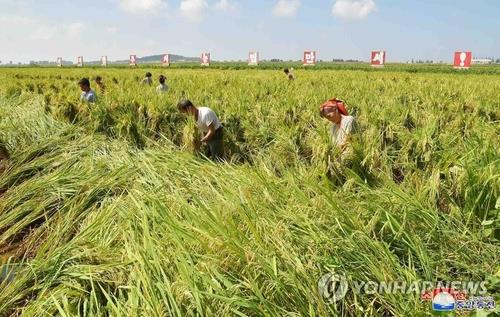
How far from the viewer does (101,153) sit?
4.98 m

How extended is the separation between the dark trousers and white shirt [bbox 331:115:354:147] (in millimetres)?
1691

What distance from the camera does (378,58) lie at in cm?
3145

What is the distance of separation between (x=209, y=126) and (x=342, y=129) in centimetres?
191

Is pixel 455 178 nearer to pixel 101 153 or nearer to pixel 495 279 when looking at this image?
pixel 495 279

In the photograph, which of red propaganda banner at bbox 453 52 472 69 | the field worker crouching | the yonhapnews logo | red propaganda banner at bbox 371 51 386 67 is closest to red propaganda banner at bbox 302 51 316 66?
red propaganda banner at bbox 371 51 386 67

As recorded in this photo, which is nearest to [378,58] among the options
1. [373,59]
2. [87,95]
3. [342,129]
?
[373,59]

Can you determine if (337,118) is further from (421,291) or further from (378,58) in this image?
(378,58)

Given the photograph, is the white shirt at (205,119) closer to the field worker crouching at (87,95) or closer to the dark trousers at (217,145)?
the dark trousers at (217,145)

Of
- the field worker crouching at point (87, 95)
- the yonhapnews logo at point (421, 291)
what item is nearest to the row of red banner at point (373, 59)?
the field worker crouching at point (87, 95)

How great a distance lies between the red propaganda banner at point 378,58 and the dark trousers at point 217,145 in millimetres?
28671

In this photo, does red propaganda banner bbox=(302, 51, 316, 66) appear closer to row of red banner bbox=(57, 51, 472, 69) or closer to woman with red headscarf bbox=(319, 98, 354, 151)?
row of red banner bbox=(57, 51, 472, 69)

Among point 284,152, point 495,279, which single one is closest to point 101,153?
point 284,152

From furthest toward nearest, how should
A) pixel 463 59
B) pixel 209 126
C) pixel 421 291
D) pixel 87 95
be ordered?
pixel 463 59 < pixel 87 95 < pixel 209 126 < pixel 421 291

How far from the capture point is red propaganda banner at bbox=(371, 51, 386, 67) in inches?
1227
